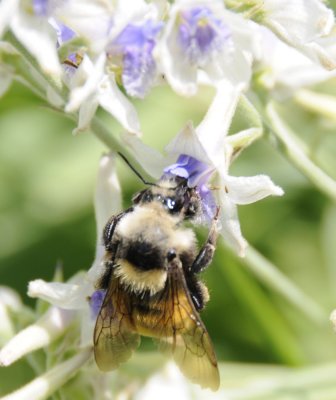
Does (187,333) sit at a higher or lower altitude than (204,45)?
lower

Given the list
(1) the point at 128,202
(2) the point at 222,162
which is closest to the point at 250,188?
(2) the point at 222,162

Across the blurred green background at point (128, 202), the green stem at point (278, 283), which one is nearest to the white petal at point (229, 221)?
the green stem at point (278, 283)

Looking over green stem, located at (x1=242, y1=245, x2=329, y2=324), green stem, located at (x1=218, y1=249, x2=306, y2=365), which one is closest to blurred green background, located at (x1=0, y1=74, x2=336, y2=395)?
green stem, located at (x1=218, y1=249, x2=306, y2=365)

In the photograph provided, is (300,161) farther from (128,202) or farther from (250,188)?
(128,202)

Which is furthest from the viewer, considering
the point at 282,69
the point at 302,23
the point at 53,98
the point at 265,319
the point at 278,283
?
the point at 265,319

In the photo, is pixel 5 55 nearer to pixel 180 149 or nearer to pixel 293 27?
pixel 180 149

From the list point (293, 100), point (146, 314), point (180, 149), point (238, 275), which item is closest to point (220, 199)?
point (180, 149)
